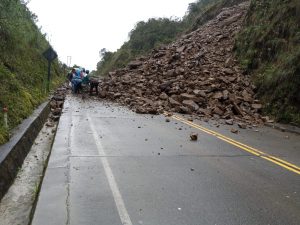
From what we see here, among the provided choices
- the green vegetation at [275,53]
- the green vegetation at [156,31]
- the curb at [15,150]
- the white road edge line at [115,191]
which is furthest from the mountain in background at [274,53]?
the green vegetation at [156,31]

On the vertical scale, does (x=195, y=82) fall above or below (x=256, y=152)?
above

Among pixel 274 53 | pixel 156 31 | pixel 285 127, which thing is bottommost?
pixel 285 127

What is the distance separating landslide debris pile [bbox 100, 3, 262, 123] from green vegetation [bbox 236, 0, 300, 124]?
0.72m

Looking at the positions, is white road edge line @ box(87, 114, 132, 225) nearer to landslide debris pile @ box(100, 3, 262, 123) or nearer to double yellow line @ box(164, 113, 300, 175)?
double yellow line @ box(164, 113, 300, 175)

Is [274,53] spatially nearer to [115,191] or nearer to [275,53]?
[275,53]

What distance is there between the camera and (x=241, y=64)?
75.4ft

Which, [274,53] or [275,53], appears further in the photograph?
[274,53]

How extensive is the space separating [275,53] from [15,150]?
51.5 ft

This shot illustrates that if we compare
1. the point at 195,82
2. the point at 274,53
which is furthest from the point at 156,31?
the point at 274,53

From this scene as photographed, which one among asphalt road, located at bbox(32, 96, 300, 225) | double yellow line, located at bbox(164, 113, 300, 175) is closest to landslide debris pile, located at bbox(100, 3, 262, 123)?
double yellow line, located at bbox(164, 113, 300, 175)

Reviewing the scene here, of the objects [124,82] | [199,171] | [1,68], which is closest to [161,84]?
[124,82]

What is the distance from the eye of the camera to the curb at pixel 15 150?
680cm

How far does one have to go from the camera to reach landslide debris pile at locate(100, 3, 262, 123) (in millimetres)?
18016

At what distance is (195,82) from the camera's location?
2128 centimetres
